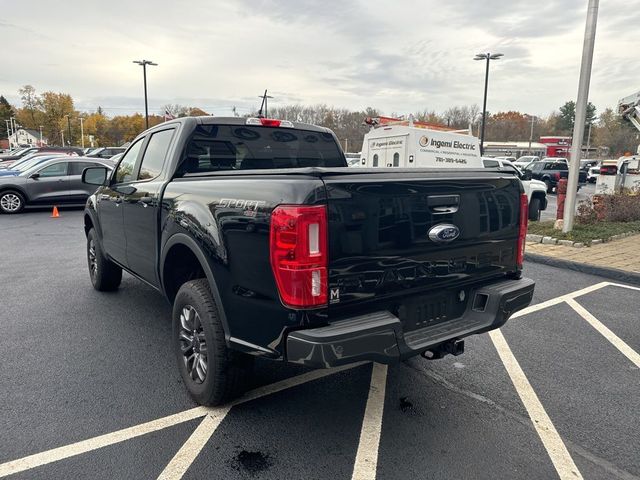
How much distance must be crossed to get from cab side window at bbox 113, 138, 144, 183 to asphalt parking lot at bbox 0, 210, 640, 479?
1473 mm

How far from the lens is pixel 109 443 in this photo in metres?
2.79

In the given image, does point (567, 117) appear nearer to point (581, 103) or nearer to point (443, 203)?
point (581, 103)

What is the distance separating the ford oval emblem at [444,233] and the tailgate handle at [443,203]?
3.6 inches

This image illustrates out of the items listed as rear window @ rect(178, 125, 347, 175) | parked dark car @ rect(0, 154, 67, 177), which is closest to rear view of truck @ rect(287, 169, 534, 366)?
rear window @ rect(178, 125, 347, 175)

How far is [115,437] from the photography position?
9.34 feet

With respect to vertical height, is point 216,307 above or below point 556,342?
above

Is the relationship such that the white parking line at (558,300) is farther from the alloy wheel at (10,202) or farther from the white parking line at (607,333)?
the alloy wheel at (10,202)

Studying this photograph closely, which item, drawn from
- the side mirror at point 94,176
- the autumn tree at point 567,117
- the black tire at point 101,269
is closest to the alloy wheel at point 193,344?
the black tire at point 101,269

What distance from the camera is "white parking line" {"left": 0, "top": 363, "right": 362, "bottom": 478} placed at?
259 cm

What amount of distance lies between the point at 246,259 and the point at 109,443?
1.39 m

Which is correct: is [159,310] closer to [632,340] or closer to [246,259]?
[246,259]

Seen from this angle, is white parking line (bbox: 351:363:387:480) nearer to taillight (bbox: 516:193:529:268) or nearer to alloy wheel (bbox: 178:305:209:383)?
alloy wheel (bbox: 178:305:209:383)

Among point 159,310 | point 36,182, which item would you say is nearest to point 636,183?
point 159,310

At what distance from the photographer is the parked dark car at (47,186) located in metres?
13.4
